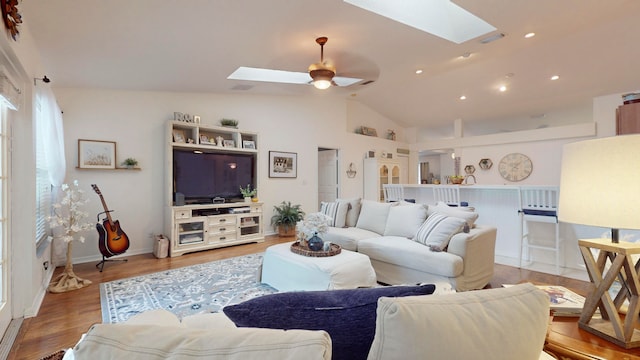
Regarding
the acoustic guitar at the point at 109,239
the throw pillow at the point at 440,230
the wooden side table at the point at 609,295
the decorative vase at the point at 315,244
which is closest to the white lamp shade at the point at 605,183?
the wooden side table at the point at 609,295

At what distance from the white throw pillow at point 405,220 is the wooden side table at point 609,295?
2300 mm

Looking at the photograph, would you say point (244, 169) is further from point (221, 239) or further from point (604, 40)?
point (604, 40)

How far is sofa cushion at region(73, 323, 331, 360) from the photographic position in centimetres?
56

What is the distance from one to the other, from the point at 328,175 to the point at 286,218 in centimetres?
178

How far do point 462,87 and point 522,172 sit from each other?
7.59ft

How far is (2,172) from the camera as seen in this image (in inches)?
87.2

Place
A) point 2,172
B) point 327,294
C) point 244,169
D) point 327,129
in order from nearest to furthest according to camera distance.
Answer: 1. point 327,294
2. point 2,172
3. point 244,169
4. point 327,129

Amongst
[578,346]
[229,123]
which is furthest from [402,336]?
[229,123]

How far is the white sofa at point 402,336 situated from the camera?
0.57m

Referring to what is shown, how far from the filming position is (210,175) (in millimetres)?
4988

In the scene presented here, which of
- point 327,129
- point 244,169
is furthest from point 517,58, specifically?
point 244,169

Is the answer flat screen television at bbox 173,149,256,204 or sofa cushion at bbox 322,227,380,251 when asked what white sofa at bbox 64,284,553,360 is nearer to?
sofa cushion at bbox 322,227,380,251

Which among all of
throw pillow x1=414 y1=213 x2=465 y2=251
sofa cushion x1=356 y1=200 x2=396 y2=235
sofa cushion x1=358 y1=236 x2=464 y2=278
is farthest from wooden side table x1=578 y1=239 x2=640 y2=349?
sofa cushion x1=356 y1=200 x2=396 y2=235

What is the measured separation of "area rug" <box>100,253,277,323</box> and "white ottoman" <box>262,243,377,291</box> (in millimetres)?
244
